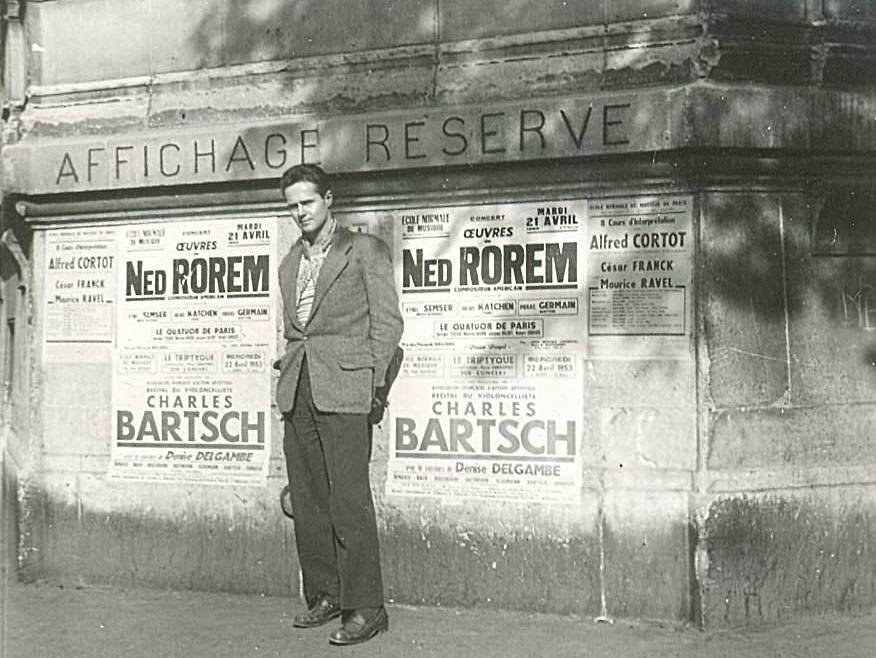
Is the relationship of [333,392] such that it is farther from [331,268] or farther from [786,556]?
[786,556]

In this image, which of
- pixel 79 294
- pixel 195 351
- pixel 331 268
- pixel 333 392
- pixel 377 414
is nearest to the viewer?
pixel 333 392

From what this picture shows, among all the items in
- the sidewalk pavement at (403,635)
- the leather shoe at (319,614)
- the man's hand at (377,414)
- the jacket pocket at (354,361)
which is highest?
the jacket pocket at (354,361)

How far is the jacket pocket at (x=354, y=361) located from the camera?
7141mm

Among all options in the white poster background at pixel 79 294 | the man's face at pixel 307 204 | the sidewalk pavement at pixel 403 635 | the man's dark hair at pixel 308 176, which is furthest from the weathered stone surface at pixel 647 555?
the white poster background at pixel 79 294

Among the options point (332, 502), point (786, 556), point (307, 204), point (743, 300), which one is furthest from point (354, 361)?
point (786, 556)

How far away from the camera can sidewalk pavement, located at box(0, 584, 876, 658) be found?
678 cm

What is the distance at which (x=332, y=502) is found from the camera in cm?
716

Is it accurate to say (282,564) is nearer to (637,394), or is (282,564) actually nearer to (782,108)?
(637,394)

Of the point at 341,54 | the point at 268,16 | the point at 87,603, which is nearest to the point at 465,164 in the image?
the point at 341,54

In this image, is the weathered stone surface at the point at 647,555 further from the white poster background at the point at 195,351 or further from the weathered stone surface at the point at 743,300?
the white poster background at the point at 195,351

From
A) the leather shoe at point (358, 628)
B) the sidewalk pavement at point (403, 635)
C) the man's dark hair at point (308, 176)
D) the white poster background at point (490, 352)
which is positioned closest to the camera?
the sidewalk pavement at point (403, 635)

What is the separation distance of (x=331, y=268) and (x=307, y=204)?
335mm

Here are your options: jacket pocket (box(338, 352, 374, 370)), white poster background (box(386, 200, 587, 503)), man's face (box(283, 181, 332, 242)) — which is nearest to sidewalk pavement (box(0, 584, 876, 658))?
white poster background (box(386, 200, 587, 503))

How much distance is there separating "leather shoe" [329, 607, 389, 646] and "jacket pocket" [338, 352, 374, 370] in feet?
3.84
